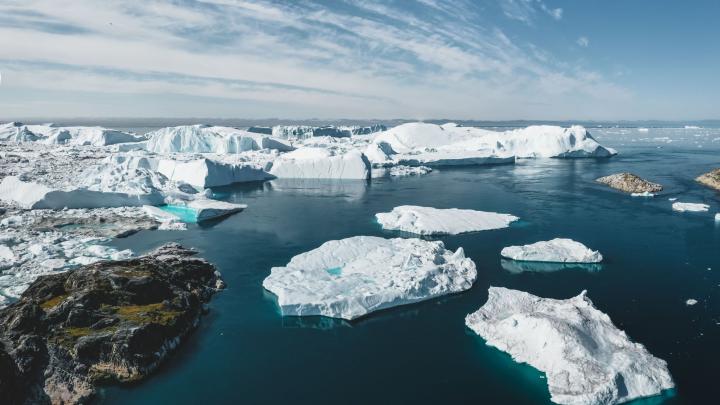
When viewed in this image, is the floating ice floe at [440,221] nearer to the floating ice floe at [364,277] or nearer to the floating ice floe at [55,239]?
the floating ice floe at [364,277]

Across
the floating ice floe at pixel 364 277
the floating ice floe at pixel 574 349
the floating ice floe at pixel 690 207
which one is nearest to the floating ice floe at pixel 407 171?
the floating ice floe at pixel 690 207

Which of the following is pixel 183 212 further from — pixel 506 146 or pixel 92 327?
pixel 506 146

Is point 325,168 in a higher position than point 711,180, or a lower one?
higher

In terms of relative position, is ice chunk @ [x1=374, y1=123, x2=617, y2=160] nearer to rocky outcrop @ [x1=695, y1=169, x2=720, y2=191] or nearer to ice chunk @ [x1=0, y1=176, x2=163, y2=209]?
rocky outcrop @ [x1=695, y1=169, x2=720, y2=191]

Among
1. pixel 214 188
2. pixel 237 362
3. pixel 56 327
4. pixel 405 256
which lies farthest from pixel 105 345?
pixel 214 188

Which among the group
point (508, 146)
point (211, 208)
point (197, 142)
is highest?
point (197, 142)

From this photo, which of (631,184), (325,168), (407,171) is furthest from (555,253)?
(407,171)
